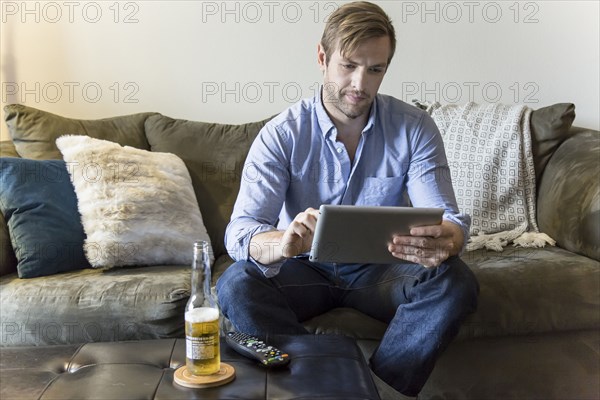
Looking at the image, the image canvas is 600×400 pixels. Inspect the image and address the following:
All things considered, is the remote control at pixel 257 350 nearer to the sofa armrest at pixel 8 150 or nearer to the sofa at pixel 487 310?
the sofa at pixel 487 310

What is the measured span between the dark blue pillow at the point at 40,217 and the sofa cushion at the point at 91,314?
18 centimetres

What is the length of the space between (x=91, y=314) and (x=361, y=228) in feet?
2.45

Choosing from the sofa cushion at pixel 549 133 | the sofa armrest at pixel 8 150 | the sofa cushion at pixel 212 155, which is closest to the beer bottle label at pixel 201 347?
the sofa cushion at pixel 212 155

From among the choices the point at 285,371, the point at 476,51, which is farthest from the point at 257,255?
the point at 476,51

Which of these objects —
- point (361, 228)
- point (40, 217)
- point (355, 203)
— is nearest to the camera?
point (361, 228)

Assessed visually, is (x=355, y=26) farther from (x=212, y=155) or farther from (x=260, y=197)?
(x=212, y=155)

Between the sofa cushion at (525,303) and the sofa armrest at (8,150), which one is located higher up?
the sofa armrest at (8,150)

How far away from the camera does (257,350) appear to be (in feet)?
4.04

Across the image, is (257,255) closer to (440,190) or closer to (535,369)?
(440,190)

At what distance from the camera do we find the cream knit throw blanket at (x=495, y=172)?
7.35 ft

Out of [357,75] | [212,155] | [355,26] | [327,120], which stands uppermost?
[355,26]

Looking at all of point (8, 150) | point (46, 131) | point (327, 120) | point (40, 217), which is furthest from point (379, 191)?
point (8, 150)

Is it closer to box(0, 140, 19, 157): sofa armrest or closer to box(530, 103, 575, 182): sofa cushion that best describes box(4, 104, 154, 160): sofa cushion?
box(0, 140, 19, 157): sofa armrest

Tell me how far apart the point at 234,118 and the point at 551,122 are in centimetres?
117
